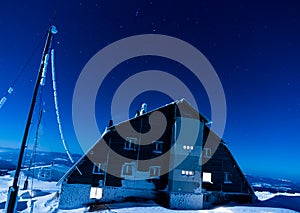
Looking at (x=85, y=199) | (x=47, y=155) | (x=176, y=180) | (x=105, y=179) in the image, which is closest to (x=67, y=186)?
(x=85, y=199)

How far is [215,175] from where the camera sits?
22531 millimetres

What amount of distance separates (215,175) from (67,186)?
47.6 ft

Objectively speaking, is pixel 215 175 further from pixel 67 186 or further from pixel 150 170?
pixel 67 186

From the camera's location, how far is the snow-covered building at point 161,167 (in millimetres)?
19922

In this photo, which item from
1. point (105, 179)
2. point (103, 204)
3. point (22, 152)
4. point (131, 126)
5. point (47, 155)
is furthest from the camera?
point (47, 155)

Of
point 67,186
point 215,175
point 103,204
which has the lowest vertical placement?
point 103,204

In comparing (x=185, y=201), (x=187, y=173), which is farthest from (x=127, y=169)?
(x=185, y=201)

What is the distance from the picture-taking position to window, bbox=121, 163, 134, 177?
68.2ft

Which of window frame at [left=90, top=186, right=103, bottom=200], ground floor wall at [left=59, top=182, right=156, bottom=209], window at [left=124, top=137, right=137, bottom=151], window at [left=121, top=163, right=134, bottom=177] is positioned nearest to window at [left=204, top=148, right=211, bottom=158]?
ground floor wall at [left=59, top=182, right=156, bottom=209]

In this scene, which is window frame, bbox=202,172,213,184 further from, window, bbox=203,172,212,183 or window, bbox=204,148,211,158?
window, bbox=204,148,211,158

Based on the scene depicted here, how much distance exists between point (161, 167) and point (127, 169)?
11.1 feet

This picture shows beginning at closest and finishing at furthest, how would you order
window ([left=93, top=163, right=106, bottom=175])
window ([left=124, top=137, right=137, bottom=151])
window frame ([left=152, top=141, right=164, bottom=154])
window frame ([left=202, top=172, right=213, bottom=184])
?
window ([left=93, top=163, right=106, bottom=175]) → window ([left=124, top=137, right=137, bottom=151]) → window frame ([left=152, top=141, right=164, bottom=154]) → window frame ([left=202, top=172, right=213, bottom=184])

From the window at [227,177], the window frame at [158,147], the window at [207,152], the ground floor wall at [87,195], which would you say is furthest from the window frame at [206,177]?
the ground floor wall at [87,195]

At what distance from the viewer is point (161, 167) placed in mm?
21594
